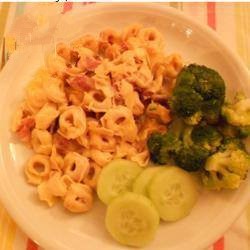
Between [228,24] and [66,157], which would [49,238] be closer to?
[66,157]

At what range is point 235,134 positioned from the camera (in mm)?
1246

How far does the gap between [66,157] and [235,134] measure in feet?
1.41

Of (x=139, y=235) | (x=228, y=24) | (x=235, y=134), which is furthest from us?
(x=228, y=24)

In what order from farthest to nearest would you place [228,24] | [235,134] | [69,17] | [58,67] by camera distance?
1. [228,24]
2. [69,17]
3. [58,67]
4. [235,134]

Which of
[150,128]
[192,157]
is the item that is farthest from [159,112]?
[192,157]

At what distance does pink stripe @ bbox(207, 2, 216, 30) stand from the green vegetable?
24.1 inches

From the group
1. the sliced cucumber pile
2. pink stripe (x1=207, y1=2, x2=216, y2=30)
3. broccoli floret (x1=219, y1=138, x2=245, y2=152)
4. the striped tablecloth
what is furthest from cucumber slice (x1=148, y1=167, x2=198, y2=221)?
pink stripe (x1=207, y1=2, x2=216, y2=30)

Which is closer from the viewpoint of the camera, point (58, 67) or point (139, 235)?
point (139, 235)

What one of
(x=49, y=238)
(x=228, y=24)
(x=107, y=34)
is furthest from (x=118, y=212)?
(x=228, y=24)

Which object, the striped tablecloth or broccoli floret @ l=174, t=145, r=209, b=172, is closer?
broccoli floret @ l=174, t=145, r=209, b=172

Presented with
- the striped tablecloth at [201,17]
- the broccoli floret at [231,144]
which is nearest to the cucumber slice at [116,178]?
the broccoli floret at [231,144]

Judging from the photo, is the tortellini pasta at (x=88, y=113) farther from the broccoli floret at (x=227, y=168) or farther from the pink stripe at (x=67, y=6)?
the pink stripe at (x=67, y=6)

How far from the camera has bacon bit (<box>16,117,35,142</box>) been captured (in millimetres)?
1309

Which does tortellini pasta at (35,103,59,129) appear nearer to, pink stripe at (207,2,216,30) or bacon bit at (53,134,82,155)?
bacon bit at (53,134,82,155)
